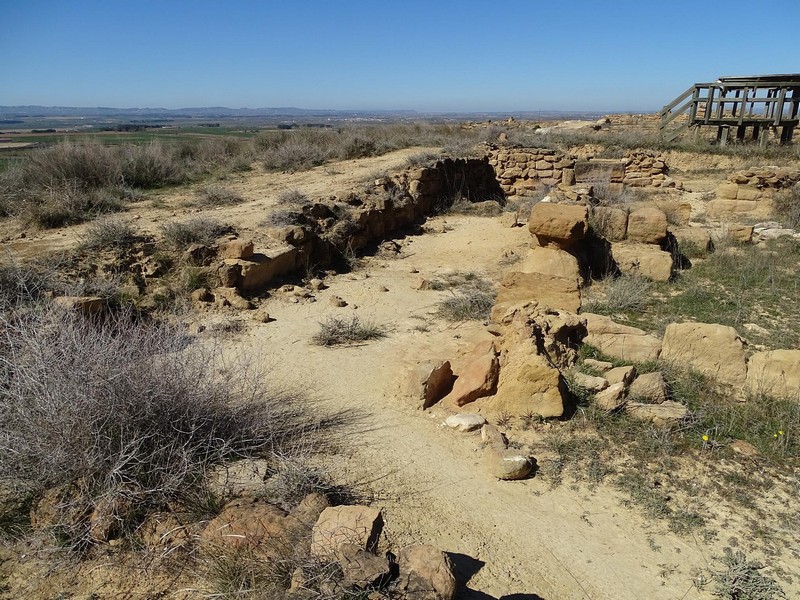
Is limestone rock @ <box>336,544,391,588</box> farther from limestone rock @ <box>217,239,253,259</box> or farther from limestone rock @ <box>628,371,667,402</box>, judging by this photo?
limestone rock @ <box>217,239,253,259</box>

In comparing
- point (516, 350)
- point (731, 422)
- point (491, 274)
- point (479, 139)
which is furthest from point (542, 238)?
point (479, 139)

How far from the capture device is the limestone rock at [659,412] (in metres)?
4.28

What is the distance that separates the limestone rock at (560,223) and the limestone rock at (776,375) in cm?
331

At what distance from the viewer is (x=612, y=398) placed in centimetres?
446

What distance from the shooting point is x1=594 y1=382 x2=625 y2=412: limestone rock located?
14.6ft

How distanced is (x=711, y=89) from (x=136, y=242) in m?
19.0

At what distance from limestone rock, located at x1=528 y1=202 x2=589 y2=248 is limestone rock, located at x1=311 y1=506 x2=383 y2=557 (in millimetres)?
5888

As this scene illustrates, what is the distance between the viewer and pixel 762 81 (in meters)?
18.6

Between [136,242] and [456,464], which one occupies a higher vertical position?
[136,242]

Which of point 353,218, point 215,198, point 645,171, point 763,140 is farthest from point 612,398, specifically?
point 763,140

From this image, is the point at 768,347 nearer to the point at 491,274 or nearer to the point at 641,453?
the point at 641,453

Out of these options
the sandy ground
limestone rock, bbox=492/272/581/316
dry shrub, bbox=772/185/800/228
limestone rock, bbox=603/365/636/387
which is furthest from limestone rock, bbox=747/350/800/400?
dry shrub, bbox=772/185/800/228

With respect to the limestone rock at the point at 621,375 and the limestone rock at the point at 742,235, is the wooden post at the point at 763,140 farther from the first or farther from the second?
the limestone rock at the point at 621,375

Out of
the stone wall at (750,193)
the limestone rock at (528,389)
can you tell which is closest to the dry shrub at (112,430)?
the limestone rock at (528,389)
